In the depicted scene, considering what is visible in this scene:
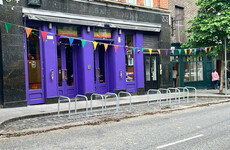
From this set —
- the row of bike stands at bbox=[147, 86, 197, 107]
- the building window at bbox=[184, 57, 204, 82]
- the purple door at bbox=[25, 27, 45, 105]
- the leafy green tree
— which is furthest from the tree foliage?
the purple door at bbox=[25, 27, 45, 105]

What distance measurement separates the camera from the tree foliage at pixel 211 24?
15867 mm

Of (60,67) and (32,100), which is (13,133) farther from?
(60,67)

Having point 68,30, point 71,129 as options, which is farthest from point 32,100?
point 71,129

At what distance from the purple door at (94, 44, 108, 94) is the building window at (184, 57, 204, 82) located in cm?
830

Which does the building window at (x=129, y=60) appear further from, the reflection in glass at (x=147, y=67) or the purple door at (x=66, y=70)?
the purple door at (x=66, y=70)

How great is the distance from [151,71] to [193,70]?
576cm

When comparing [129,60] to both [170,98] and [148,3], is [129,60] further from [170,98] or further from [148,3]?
[170,98]

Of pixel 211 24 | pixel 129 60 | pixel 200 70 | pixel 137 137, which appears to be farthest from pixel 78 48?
pixel 200 70

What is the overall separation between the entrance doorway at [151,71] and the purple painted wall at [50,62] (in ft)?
22.9

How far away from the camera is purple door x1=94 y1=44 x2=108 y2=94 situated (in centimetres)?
1545

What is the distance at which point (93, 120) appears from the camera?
9.02 meters

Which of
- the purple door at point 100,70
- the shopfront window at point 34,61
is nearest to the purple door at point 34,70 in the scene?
the shopfront window at point 34,61

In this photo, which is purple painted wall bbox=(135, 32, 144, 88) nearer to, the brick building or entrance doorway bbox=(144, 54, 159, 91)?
the brick building

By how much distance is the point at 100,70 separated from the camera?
52.0 feet
